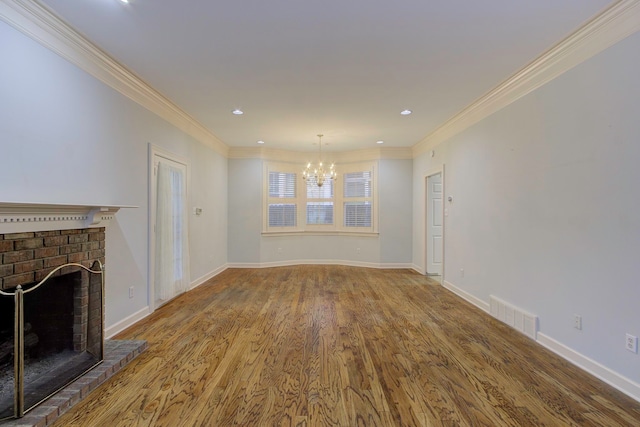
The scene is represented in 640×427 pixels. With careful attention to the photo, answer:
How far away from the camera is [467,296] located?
4.52 metres

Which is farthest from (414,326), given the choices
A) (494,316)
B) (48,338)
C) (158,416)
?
(48,338)

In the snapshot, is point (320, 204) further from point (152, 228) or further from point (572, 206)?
point (572, 206)

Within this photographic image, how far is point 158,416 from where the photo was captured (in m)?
1.96

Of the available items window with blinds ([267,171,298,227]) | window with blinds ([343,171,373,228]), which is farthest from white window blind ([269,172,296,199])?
window with blinds ([343,171,373,228])

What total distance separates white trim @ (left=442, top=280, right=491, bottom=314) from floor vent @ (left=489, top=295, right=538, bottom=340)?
0.17 meters

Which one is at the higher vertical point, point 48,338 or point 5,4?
point 5,4

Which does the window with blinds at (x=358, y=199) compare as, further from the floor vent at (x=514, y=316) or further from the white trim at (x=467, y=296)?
the floor vent at (x=514, y=316)

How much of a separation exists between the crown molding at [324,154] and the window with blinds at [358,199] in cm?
41

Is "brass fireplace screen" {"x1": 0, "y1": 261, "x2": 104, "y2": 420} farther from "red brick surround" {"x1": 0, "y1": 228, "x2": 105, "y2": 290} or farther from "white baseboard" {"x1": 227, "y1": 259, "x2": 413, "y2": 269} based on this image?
"white baseboard" {"x1": 227, "y1": 259, "x2": 413, "y2": 269}

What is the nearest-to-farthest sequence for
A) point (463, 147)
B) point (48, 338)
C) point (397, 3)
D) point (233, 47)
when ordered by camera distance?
point (397, 3), point (48, 338), point (233, 47), point (463, 147)

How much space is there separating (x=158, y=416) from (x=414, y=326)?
8.73 ft

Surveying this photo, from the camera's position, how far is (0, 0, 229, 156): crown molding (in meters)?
2.16

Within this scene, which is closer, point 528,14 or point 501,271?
point 528,14

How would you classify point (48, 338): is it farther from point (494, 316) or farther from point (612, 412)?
point (494, 316)
